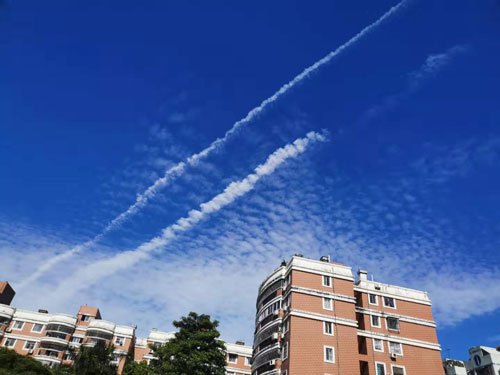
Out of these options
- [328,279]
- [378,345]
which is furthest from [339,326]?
[328,279]

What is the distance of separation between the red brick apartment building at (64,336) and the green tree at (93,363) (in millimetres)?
13879

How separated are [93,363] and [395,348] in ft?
128

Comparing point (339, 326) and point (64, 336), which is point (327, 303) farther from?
point (64, 336)

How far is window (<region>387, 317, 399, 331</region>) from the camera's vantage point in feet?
162

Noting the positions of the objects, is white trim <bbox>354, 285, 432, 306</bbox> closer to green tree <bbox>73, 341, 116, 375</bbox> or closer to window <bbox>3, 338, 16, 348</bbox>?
green tree <bbox>73, 341, 116, 375</bbox>

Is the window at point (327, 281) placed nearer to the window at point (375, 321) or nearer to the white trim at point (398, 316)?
the white trim at point (398, 316)

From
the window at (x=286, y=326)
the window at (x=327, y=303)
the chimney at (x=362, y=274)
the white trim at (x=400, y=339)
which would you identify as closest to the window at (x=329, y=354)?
the window at (x=327, y=303)

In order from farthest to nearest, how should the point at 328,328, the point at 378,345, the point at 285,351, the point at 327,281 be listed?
the point at 327,281 < the point at 378,345 < the point at 328,328 < the point at 285,351

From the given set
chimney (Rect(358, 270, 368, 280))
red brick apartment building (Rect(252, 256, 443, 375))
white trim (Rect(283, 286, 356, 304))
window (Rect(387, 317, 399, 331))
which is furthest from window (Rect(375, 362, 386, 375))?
chimney (Rect(358, 270, 368, 280))

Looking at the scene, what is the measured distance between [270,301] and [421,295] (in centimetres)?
2082

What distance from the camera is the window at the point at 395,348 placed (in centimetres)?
4764

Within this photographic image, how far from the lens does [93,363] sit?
2042 inches

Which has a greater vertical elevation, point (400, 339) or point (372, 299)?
point (372, 299)

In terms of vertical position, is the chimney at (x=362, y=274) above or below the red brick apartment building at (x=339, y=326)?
above
